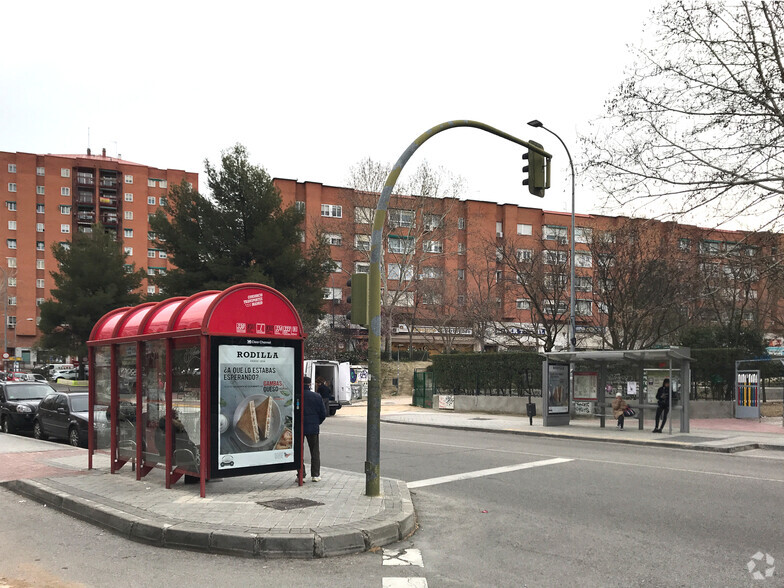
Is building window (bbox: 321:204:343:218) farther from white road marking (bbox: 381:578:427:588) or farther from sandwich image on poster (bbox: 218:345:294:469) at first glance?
white road marking (bbox: 381:578:427:588)

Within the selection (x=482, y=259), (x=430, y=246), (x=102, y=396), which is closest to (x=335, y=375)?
(x=102, y=396)

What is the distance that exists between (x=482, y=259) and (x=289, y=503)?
195 ft

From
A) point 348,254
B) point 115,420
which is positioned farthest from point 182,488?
point 348,254

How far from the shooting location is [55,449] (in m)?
16.1

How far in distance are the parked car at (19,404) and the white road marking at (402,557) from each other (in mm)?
17356

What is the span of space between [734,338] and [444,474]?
25.2 m

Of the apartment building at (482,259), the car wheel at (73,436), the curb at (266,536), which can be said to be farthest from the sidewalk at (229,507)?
the apartment building at (482,259)

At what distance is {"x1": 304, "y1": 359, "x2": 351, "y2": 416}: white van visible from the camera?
102 ft

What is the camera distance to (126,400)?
10906mm

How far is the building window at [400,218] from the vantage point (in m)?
51.3

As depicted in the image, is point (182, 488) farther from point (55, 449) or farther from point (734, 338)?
point (734, 338)

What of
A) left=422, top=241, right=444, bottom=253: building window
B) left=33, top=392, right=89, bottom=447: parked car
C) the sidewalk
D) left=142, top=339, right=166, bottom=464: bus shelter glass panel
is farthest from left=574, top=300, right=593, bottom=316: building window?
left=142, top=339, right=166, bottom=464: bus shelter glass panel

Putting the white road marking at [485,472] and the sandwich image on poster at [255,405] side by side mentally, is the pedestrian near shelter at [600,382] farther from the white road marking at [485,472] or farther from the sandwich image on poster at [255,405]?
the sandwich image on poster at [255,405]

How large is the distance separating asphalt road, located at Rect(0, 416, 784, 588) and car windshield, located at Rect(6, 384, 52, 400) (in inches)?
562
